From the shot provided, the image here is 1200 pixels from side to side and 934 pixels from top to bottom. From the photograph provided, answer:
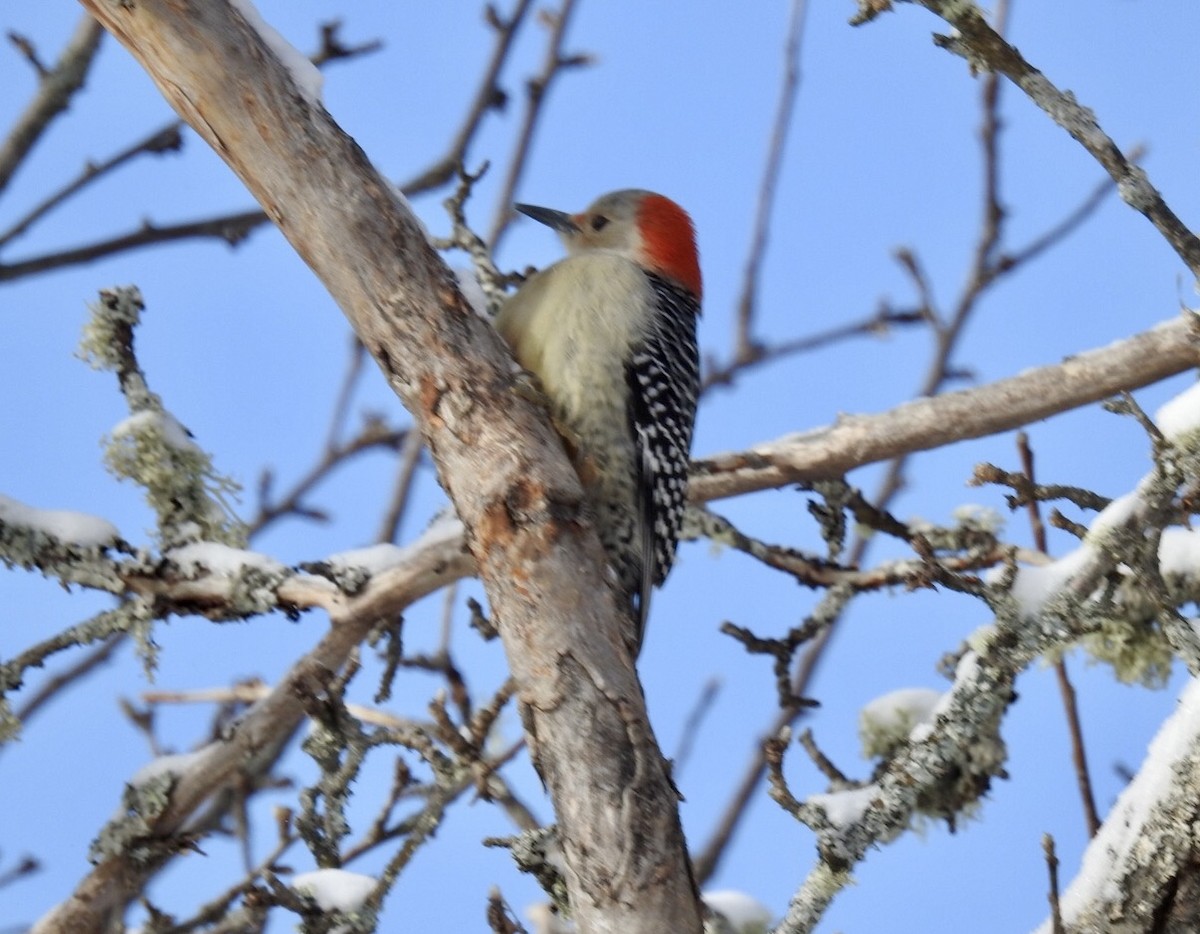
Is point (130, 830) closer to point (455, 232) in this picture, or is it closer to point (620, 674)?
point (620, 674)

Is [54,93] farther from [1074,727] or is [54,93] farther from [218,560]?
[1074,727]

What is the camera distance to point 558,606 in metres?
3.07

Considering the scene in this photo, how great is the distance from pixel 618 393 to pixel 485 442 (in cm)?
105

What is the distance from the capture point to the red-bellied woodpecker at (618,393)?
164 inches

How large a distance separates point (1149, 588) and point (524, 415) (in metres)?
1.47

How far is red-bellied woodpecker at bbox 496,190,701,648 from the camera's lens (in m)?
4.17

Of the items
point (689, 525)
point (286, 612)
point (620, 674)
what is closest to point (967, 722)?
point (620, 674)

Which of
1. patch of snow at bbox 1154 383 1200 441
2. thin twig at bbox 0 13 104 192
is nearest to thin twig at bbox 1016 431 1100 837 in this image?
patch of snow at bbox 1154 383 1200 441

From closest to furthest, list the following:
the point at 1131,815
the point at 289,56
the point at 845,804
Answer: the point at 1131,815 < the point at 845,804 < the point at 289,56

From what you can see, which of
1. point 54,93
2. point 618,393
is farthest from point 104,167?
point 618,393

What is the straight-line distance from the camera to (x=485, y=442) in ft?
10.7

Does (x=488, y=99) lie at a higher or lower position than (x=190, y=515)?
higher

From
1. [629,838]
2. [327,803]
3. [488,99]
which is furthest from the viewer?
[488,99]

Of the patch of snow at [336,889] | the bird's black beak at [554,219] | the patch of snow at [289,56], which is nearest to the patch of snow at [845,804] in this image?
the patch of snow at [336,889]
